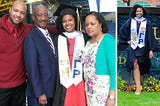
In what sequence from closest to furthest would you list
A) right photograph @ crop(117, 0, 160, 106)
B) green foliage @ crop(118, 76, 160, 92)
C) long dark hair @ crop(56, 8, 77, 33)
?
long dark hair @ crop(56, 8, 77, 33) < right photograph @ crop(117, 0, 160, 106) < green foliage @ crop(118, 76, 160, 92)

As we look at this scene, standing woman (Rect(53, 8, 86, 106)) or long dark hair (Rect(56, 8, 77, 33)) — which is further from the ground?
long dark hair (Rect(56, 8, 77, 33))

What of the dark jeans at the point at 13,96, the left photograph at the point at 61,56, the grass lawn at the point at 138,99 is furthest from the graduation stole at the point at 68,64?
the grass lawn at the point at 138,99

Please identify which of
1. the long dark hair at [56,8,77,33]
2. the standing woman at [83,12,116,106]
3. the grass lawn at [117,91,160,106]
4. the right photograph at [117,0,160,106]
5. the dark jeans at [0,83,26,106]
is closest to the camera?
the standing woman at [83,12,116,106]

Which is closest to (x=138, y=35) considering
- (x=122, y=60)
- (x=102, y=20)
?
(x=122, y=60)

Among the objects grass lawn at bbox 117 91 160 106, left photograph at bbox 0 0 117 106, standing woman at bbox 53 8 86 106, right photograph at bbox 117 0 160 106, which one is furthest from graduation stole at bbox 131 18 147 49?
standing woman at bbox 53 8 86 106

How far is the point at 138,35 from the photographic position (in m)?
7.18

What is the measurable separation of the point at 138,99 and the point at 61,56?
357 centimetres

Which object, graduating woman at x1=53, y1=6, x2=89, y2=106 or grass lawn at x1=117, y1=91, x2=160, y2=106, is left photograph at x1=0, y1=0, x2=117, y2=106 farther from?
grass lawn at x1=117, y1=91, x2=160, y2=106

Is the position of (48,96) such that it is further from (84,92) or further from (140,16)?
(140,16)

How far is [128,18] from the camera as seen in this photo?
7.77 meters

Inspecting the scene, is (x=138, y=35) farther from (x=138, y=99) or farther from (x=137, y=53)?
(x=138, y=99)

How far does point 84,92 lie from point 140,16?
12.2 ft

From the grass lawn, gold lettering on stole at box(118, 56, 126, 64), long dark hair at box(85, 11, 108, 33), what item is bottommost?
the grass lawn

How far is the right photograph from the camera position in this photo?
7.16 meters
